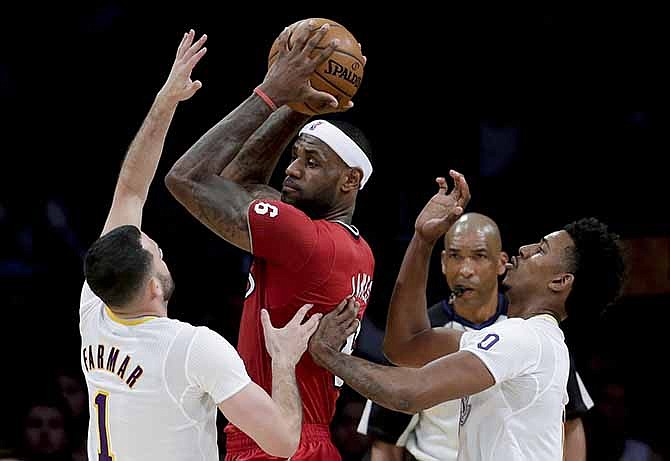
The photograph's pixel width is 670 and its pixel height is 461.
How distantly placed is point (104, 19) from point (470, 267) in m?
4.89

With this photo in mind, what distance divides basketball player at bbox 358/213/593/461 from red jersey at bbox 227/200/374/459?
4.54 ft

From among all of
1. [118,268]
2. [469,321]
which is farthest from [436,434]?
[118,268]

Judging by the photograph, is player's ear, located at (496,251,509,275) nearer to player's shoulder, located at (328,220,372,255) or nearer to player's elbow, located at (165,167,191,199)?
player's shoulder, located at (328,220,372,255)

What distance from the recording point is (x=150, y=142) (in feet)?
14.1

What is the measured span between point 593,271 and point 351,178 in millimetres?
1042

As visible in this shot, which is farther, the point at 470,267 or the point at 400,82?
the point at 400,82

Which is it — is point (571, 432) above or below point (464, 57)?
below

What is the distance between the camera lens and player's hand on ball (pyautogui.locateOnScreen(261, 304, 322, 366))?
3.84 metres
